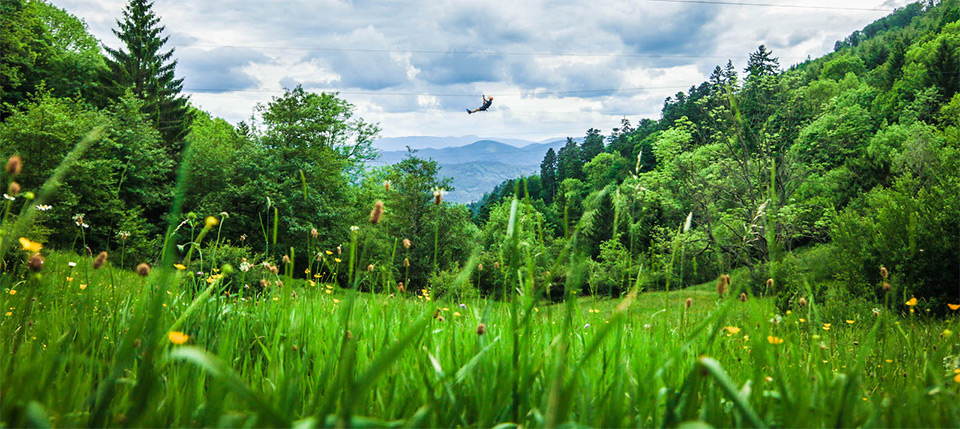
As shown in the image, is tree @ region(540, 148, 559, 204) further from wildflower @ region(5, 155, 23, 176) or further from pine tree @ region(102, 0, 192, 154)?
wildflower @ region(5, 155, 23, 176)

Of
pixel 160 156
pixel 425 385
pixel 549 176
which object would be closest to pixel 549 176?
pixel 549 176

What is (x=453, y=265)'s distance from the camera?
3170cm

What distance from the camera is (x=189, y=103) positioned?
46.4m

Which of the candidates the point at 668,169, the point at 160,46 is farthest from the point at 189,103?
the point at 668,169

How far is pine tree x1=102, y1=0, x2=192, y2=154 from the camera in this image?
35.8 m

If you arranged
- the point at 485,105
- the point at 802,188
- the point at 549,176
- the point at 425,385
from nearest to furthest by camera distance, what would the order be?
the point at 425,385
the point at 485,105
the point at 802,188
the point at 549,176

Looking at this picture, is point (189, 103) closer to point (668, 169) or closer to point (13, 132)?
point (13, 132)

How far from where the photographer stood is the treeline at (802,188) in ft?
15.1

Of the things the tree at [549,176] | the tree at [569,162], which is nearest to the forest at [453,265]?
the tree at [569,162]

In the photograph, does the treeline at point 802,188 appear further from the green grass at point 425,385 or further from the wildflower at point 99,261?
the wildflower at point 99,261

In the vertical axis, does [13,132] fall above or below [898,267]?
above

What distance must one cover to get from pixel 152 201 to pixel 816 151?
37498 millimetres

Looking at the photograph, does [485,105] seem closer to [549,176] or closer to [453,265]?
[453,265]

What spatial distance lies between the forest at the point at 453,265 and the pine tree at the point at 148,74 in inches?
9.4
